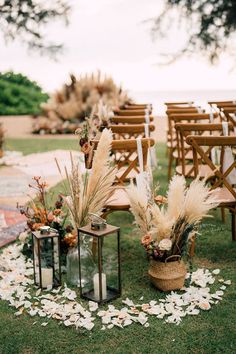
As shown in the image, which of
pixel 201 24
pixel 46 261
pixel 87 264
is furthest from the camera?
pixel 201 24

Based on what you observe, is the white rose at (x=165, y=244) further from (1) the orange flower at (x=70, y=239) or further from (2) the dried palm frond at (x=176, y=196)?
(1) the orange flower at (x=70, y=239)

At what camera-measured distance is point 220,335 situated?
2744 mm

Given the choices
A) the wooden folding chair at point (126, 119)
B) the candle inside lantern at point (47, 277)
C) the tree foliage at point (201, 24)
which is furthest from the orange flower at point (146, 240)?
the tree foliage at point (201, 24)

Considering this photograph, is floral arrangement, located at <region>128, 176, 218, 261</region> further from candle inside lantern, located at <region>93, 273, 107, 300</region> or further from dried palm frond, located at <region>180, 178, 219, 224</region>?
candle inside lantern, located at <region>93, 273, 107, 300</region>

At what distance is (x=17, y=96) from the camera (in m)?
14.9

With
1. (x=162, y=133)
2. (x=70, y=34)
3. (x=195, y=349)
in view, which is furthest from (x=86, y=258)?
(x=70, y=34)

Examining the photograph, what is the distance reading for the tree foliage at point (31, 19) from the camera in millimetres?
12181

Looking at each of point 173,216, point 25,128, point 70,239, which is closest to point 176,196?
point 173,216

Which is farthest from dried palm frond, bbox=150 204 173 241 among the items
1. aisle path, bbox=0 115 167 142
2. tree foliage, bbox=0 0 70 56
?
tree foliage, bbox=0 0 70 56

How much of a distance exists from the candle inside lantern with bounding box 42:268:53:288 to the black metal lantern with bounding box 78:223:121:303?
0.65ft

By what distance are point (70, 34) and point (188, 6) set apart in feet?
10.5

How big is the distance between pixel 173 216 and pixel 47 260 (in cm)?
84

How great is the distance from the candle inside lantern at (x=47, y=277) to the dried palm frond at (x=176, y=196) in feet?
2.67

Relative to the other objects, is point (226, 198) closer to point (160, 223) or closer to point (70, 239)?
point (160, 223)
